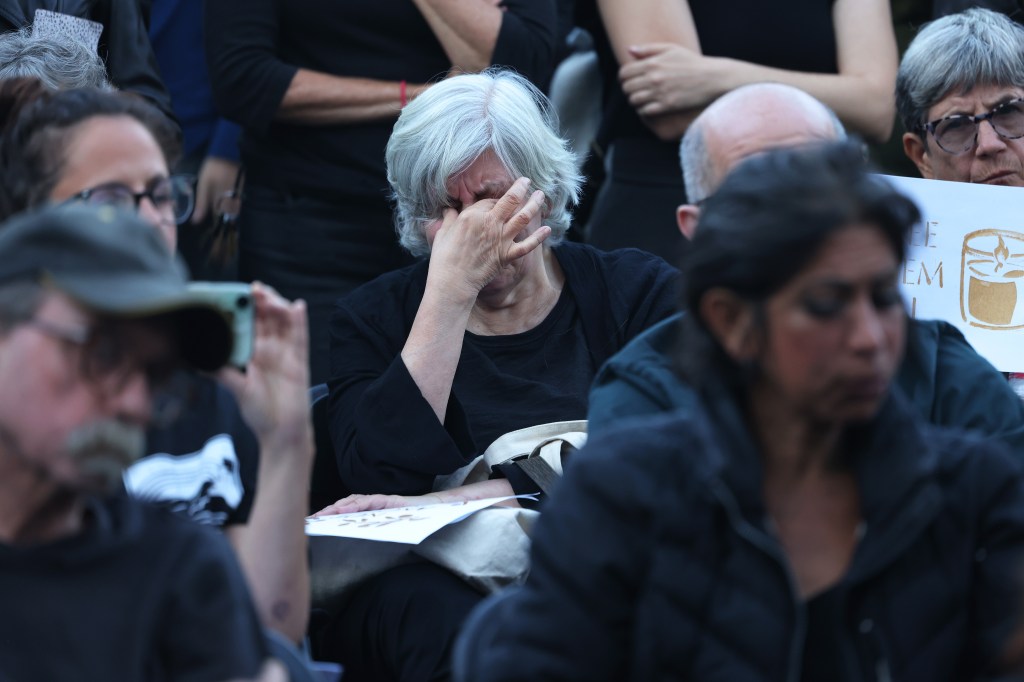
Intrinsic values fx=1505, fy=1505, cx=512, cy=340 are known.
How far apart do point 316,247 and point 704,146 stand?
1.62m

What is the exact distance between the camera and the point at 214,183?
485cm

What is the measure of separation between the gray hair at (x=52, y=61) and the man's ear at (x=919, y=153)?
2082mm

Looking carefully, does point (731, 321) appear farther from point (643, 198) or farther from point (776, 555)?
point (643, 198)

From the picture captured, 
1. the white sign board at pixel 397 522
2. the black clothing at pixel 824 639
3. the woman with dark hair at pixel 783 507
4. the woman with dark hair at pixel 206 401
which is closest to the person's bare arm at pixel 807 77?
the white sign board at pixel 397 522

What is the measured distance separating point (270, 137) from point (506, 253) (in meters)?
1.30

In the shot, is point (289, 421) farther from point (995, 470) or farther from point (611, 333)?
point (611, 333)

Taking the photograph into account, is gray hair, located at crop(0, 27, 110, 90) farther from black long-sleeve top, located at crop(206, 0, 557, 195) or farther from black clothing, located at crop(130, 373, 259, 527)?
black clothing, located at crop(130, 373, 259, 527)

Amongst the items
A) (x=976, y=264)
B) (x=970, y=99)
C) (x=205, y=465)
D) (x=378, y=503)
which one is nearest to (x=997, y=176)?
(x=970, y=99)

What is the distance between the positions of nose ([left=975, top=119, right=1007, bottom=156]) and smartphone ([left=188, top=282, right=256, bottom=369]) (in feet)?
7.41

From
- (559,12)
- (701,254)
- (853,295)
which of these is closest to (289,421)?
(701,254)

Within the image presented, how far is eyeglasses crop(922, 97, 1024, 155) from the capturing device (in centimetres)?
381

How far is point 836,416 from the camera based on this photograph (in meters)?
1.94

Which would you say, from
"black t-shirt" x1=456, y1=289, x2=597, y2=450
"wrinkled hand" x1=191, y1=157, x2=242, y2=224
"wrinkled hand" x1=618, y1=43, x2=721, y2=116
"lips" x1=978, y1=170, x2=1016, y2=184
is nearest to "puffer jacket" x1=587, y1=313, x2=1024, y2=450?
"black t-shirt" x1=456, y1=289, x2=597, y2=450

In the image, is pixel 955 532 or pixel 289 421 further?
pixel 289 421
